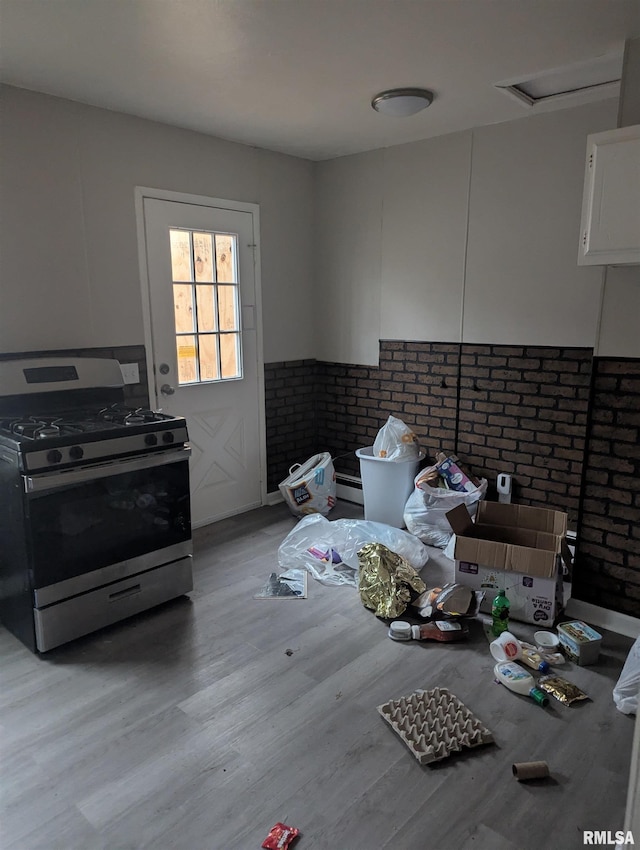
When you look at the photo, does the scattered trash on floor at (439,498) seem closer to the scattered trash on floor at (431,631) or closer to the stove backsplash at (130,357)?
the scattered trash on floor at (431,631)

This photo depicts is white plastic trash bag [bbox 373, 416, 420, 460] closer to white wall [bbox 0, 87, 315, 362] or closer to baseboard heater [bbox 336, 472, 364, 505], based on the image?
baseboard heater [bbox 336, 472, 364, 505]

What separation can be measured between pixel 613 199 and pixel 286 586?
2291mm

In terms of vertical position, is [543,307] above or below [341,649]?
above

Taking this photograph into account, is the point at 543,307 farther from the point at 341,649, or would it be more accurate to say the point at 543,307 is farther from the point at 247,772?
the point at 247,772

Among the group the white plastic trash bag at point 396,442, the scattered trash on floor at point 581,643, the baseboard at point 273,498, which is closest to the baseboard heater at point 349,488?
the baseboard at point 273,498

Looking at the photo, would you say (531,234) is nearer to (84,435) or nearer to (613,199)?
(613,199)

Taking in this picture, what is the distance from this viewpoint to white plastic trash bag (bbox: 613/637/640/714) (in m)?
1.98

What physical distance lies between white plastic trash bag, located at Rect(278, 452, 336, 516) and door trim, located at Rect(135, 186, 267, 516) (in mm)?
285

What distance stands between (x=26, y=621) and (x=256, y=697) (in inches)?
40.4

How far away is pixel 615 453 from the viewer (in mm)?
2428

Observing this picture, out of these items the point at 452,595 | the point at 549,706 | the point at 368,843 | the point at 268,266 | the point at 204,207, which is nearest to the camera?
the point at 368,843

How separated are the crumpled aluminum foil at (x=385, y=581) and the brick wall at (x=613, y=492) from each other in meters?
0.82

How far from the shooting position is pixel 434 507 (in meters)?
3.38

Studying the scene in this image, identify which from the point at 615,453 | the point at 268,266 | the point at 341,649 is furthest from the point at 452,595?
the point at 268,266
